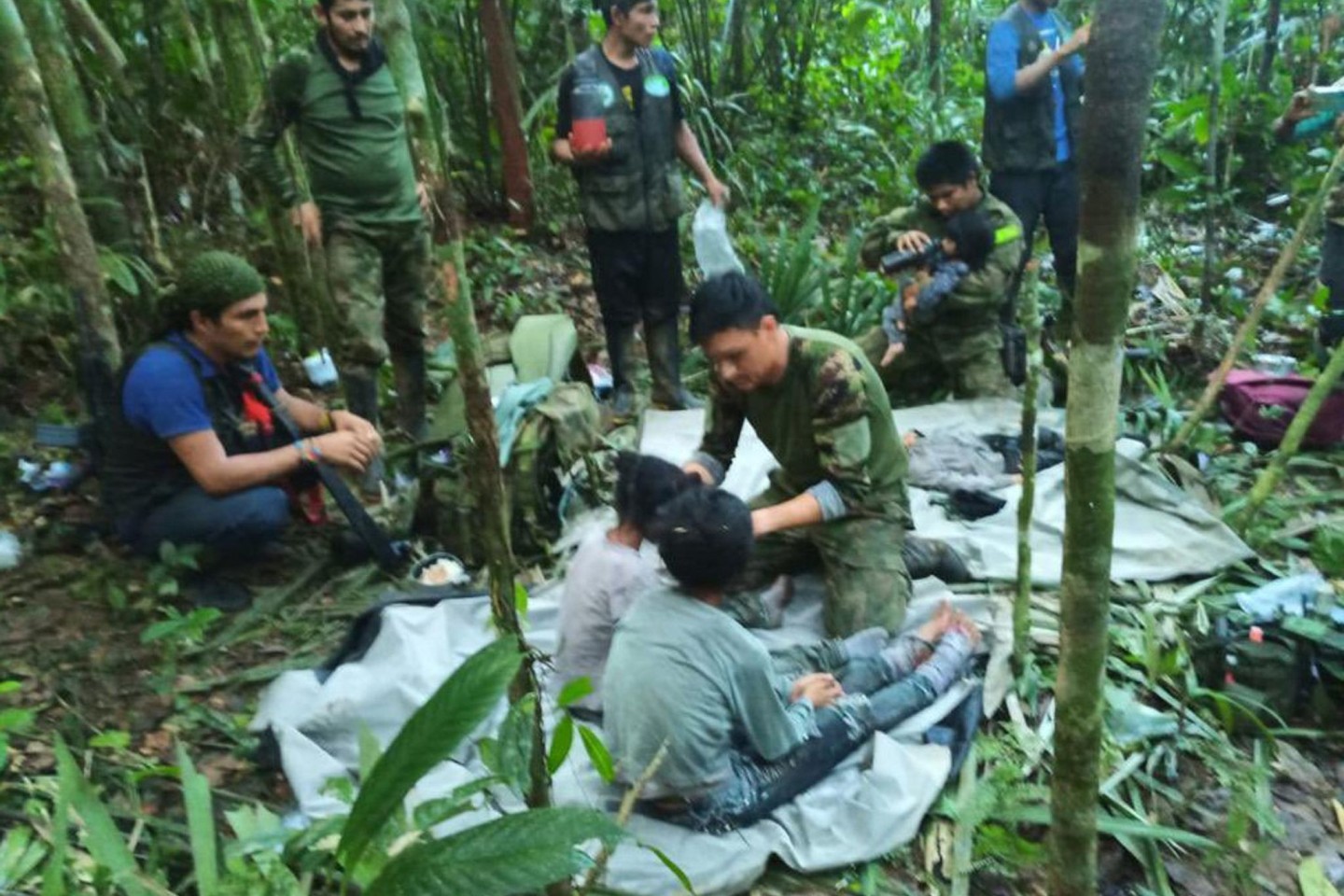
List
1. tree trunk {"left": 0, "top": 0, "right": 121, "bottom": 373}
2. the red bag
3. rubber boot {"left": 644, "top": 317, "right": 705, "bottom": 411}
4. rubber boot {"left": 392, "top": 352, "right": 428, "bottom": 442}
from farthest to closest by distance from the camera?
rubber boot {"left": 644, "top": 317, "right": 705, "bottom": 411}
rubber boot {"left": 392, "top": 352, "right": 428, "bottom": 442}
the red bag
tree trunk {"left": 0, "top": 0, "right": 121, "bottom": 373}

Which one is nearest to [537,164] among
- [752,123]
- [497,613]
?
[752,123]

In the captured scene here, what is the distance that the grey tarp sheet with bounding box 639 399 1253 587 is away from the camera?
3.89 metres

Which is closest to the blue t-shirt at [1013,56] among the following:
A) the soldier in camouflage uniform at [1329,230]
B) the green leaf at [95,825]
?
the soldier in camouflage uniform at [1329,230]

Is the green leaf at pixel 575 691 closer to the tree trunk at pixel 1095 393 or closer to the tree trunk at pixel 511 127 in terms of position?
the tree trunk at pixel 1095 393

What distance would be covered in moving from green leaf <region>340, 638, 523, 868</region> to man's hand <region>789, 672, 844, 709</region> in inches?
57.4

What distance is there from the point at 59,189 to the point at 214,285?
0.76 meters

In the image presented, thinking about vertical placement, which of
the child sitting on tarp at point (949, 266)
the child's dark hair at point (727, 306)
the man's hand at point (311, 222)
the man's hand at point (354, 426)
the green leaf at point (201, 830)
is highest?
the man's hand at point (311, 222)

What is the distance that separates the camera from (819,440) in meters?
3.46

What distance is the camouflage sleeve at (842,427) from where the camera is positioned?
3.39m

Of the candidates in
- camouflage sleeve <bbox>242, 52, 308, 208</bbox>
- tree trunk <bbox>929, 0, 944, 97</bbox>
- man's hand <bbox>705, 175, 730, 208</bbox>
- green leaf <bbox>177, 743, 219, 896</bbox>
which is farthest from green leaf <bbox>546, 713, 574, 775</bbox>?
tree trunk <bbox>929, 0, 944, 97</bbox>

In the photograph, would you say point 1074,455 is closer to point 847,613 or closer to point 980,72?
point 847,613

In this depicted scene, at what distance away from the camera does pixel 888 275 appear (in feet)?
16.7

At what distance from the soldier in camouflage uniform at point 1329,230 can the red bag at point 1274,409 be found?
26cm

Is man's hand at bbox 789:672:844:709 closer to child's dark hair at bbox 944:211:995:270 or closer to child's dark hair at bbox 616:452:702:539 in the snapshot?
child's dark hair at bbox 616:452:702:539
